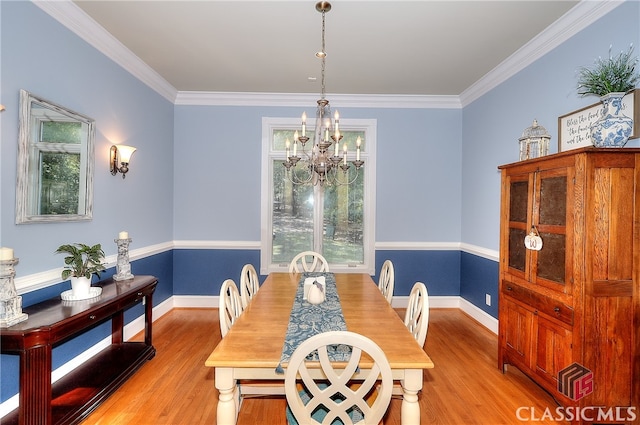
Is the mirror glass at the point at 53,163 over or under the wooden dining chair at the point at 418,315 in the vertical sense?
over

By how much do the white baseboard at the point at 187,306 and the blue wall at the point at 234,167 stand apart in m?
0.07

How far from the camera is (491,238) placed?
12.0 feet

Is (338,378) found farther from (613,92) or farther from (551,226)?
(613,92)

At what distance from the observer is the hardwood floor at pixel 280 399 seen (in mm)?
2156

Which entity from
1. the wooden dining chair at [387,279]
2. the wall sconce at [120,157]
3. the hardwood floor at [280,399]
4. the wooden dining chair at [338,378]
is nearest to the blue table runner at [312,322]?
the wooden dining chair at [338,378]

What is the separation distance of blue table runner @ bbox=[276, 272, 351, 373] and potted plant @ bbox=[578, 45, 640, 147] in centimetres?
194

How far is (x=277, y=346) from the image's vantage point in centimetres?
159

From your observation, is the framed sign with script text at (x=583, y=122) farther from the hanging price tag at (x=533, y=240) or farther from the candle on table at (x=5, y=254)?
the candle on table at (x=5, y=254)

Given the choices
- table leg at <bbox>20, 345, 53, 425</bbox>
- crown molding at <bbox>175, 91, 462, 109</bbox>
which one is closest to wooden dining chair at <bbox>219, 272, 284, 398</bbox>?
table leg at <bbox>20, 345, 53, 425</bbox>

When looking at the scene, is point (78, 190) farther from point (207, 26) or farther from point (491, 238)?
point (491, 238)

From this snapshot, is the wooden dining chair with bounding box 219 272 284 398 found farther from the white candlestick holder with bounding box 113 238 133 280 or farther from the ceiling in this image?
the ceiling

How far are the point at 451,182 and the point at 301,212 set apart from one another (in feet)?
6.90

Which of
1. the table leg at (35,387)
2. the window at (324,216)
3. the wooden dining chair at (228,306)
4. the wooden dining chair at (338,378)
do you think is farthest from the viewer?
the window at (324,216)

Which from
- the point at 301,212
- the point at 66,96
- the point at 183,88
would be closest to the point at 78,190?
the point at 66,96
